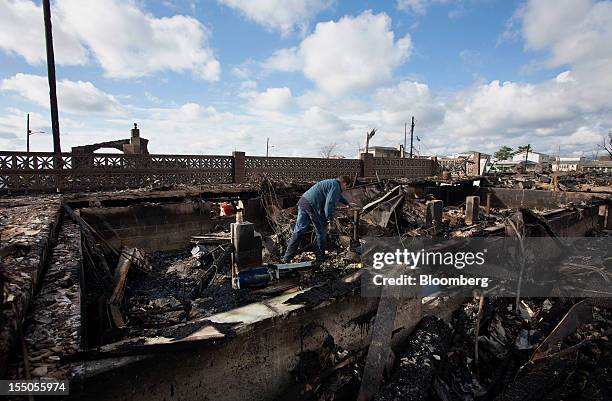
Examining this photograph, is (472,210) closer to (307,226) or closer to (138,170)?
(307,226)

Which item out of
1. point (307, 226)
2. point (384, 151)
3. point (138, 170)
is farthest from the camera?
point (384, 151)

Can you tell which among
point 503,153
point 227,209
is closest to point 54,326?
point 227,209

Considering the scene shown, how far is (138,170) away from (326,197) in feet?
24.5

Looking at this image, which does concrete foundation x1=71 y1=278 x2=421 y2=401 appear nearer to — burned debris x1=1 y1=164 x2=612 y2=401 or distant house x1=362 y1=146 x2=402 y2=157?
burned debris x1=1 y1=164 x2=612 y2=401

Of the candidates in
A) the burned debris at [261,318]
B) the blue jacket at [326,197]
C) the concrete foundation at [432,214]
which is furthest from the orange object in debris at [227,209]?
the concrete foundation at [432,214]

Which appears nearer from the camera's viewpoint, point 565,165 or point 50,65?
point 50,65

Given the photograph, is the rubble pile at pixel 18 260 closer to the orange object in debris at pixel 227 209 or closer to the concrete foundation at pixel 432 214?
the orange object in debris at pixel 227 209

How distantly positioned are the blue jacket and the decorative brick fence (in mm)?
4897

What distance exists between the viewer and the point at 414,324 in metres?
4.71

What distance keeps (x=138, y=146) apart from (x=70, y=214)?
6569 mm

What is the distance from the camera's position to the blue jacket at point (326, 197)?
5363 mm

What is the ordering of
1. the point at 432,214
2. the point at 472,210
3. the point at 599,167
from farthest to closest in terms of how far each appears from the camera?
1. the point at 599,167
2. the point at 472,210
3. the point at 432,214

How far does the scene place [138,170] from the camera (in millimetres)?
10195

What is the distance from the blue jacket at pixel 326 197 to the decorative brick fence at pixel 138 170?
490cm
